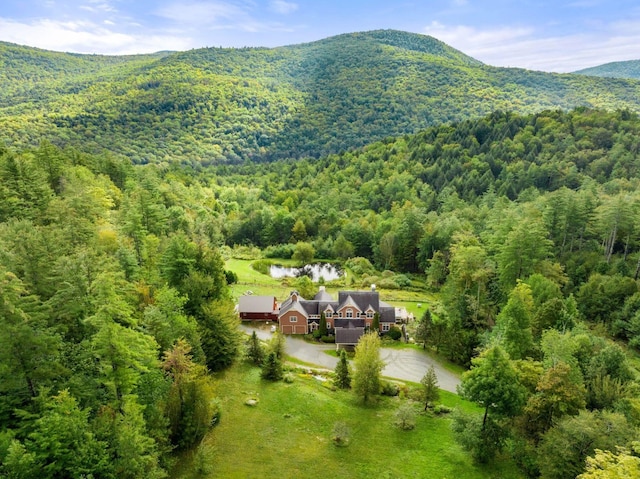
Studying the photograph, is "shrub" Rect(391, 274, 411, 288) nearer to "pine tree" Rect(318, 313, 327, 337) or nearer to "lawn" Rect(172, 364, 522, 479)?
"pine tree" Rect(318, 313, 327, 337)

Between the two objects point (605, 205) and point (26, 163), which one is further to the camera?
point (605, 205)

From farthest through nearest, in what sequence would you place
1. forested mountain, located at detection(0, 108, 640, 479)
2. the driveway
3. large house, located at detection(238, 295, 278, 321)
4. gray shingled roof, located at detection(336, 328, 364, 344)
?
large house, located at detection(238, 295, 278, 321) < gray shingled roof, located at detection(336, 328, 364, 344) < the driveway < forested mountain, located at detection(0, 108, 640, 479)

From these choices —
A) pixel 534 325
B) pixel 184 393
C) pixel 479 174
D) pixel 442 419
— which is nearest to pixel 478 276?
pixel 534 325

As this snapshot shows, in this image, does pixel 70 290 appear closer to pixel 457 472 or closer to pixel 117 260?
pixel 117 260

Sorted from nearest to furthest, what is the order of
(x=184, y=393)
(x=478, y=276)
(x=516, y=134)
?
(x=184, y=393) < (x=478, y=276) < (x=516, y=134)

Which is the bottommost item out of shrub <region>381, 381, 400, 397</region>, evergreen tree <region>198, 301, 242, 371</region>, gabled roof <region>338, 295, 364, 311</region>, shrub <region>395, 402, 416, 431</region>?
shrub <region>381, 381, 400, 397</region>

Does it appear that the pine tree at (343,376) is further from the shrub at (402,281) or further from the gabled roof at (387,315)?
the shrub at (402,281)

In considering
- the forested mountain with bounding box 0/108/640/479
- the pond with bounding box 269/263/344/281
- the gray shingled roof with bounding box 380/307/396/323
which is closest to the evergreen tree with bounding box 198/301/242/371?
the forested mountain with bounding box 0/108/640/479
